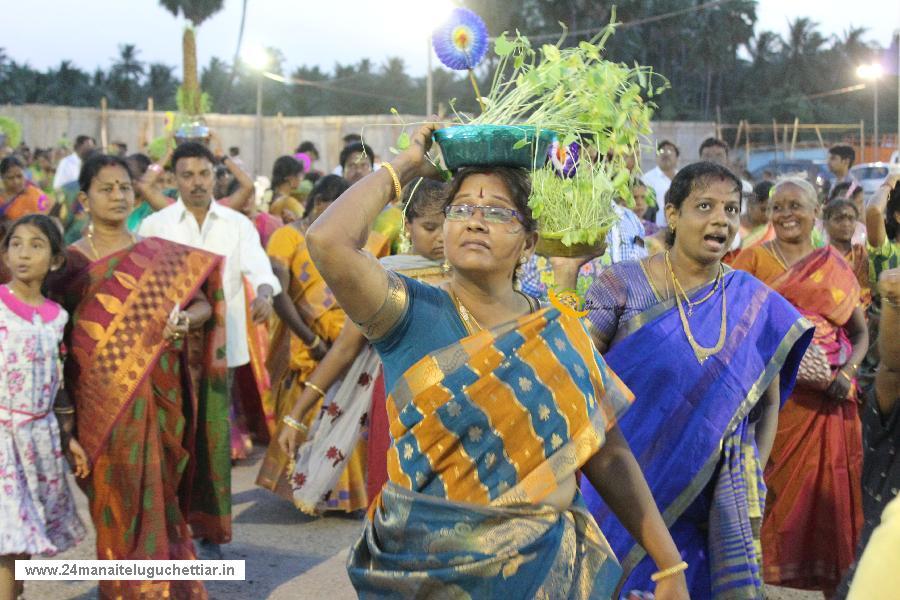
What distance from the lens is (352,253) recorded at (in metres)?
2.87

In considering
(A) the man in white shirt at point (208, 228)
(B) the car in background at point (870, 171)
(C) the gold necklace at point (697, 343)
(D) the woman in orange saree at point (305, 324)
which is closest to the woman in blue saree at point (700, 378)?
A: (C) the gold necklace at point (697, 343)

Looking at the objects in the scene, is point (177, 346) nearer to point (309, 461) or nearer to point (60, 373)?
point (60, 373)

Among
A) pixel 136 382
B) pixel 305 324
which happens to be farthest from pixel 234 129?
pixel 136 382

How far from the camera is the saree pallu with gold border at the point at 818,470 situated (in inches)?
233

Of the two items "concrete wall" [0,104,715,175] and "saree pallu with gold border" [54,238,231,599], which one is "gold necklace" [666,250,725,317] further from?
"concrete wall" [0,104,715,175]

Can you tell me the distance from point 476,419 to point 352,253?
0.50 meters

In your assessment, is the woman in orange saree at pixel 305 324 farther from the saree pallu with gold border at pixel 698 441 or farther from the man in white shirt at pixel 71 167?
the man in white shirt at pixel 71 167

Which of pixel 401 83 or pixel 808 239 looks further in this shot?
pixel 401 83

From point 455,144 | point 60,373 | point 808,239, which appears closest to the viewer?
point 455,144

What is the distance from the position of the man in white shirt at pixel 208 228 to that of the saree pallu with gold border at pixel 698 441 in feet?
11.3

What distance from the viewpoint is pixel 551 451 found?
2.91m

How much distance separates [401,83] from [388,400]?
5540 cm

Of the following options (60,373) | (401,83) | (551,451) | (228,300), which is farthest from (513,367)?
(401,83)

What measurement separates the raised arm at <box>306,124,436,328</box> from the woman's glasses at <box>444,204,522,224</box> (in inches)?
7.7
